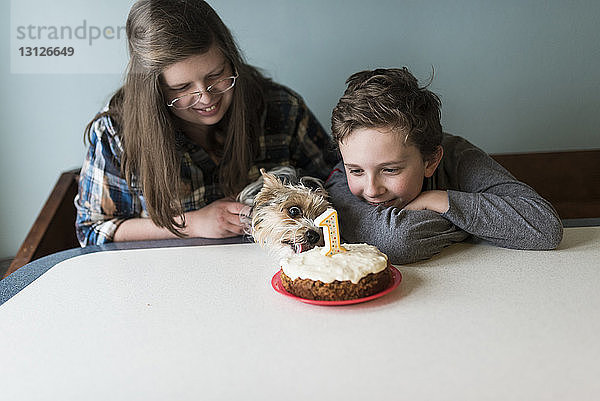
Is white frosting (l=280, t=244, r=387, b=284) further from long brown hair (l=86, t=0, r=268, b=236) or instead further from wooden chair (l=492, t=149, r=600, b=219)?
wooden chair (l=492, t=149, r=600, b=219)

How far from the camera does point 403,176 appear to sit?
131cm

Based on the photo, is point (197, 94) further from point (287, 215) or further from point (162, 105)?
point (287, 215)

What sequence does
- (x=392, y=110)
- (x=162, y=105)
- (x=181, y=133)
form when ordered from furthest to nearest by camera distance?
1. (x=181, y=133)
2. (x=162, y=105)
3. (x=392, y=110)

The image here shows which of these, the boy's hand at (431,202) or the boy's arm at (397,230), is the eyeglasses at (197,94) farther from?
the boy's hand at (431,202)

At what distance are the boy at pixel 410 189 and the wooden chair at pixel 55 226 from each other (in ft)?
2.96

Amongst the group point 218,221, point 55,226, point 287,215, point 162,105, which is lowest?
point 55,226

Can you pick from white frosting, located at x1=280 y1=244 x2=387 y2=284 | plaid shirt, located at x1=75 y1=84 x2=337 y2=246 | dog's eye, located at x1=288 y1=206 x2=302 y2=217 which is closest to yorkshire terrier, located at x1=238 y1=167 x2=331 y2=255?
dog's eye, located at x1=288 y1=206 x2=302 y2=217

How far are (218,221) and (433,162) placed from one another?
521 mm

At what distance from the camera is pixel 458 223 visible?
123 centimetres

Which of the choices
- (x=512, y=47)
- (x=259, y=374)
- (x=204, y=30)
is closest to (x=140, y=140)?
(x=204, y=30)

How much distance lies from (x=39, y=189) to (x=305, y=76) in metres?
0.99

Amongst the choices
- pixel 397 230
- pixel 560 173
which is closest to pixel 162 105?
pixel 397 230

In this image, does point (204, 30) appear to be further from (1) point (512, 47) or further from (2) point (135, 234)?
(1) point (512, 47)

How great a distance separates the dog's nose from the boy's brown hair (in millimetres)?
257
